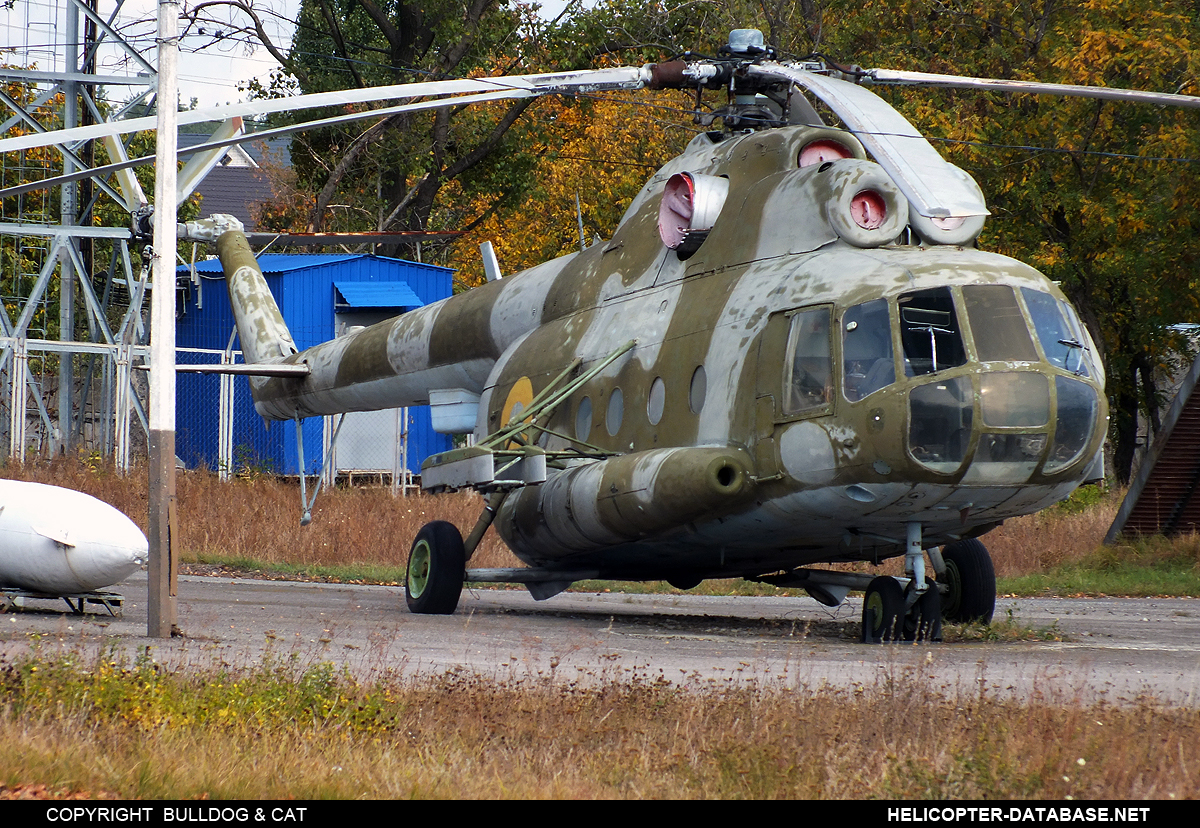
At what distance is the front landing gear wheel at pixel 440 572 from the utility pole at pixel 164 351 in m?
3.43

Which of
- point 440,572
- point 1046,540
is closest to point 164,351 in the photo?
point 440,572

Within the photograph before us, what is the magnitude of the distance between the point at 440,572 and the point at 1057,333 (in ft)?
21.4

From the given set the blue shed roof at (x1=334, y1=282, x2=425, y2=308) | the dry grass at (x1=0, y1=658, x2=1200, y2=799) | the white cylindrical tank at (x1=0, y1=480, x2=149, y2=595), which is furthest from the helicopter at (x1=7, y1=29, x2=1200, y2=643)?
the blue shed roof at (x1=334, y1=282, x2=425, y2=308)

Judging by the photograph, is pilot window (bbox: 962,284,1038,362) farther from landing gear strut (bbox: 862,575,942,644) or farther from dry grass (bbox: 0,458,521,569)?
dry grass (bbox: 0,458,521,569)

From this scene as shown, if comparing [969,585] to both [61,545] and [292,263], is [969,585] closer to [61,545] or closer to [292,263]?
[61,545]

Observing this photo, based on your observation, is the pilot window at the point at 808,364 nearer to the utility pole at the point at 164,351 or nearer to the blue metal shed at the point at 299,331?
the utility pole at the point at 164,351

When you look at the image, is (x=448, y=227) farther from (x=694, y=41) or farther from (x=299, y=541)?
(x=299, y=541)

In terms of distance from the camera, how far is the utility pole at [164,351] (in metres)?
10.4

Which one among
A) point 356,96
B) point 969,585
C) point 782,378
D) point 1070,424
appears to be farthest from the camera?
point 969,585

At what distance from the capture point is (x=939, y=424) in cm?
944

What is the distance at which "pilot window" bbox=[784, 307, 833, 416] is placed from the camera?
10086mm

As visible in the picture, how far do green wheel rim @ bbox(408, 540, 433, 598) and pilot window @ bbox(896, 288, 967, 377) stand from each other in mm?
5966

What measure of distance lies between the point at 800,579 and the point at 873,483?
3.47 metres
